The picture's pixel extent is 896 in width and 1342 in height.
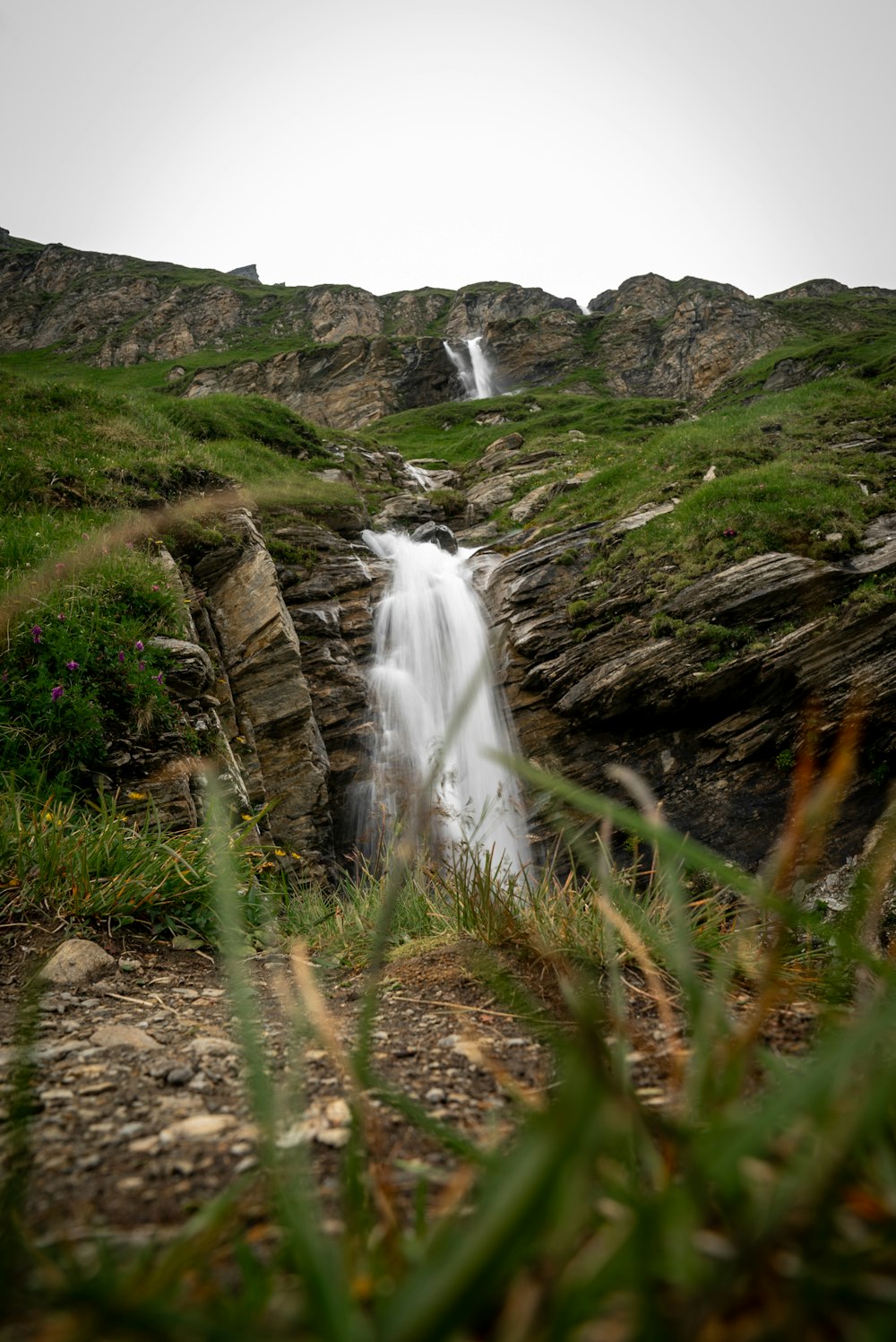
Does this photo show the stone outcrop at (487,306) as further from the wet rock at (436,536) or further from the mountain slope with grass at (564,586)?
the wet rock at (436,536)

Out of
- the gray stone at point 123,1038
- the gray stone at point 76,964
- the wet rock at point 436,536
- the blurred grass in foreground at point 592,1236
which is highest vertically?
the wet rock at point 436,536

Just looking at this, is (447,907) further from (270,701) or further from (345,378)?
(345,378)

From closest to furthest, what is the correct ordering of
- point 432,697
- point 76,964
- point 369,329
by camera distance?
point 76,964
point 432,697
point 369,329

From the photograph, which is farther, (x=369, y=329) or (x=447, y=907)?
(x=369, y=329)

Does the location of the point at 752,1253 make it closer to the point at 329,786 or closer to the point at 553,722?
the point at 329,786

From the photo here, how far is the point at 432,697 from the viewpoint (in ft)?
41.3

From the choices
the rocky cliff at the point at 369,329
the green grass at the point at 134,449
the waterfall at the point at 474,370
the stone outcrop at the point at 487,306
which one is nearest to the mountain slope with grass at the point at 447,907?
the green grass at the point at 134,449

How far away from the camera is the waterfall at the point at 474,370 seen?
5494 cm

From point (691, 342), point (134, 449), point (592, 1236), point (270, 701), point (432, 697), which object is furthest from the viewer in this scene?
point (691, 342)

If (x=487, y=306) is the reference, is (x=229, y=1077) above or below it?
below

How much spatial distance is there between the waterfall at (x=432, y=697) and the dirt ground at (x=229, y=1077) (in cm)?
624

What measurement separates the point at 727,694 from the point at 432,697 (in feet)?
18.7

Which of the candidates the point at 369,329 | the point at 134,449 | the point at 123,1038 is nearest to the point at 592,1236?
the point at 123,1038

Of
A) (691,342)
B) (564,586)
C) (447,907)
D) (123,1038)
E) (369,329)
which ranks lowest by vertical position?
(447,907)
